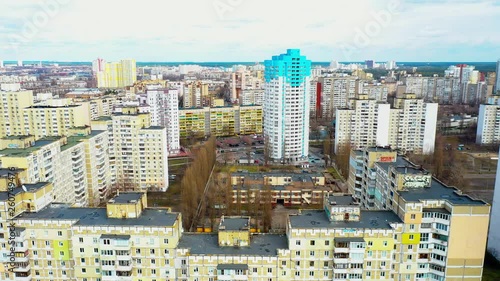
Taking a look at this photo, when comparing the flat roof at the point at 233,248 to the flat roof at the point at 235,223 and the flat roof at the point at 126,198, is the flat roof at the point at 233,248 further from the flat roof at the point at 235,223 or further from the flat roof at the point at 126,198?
the flat roof at the point at 126,198

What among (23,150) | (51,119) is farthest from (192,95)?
(23,150)

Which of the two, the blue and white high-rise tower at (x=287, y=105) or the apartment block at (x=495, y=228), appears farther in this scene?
the blue and white high-rise tower at (x=287, y=105)

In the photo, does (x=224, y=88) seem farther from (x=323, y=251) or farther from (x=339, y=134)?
(x=323, y=251)

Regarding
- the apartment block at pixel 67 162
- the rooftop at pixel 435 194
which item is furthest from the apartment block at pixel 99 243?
the rooftop at pixel 435 194

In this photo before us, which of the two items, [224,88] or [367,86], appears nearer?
[367,86]

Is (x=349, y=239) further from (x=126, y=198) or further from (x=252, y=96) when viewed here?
(x=252, y=96)

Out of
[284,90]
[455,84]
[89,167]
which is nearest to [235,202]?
[89,167]

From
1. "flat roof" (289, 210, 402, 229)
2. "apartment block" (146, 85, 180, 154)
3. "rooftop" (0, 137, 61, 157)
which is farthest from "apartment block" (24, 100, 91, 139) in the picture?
"flat roof" (289, 210, 402, 229)
